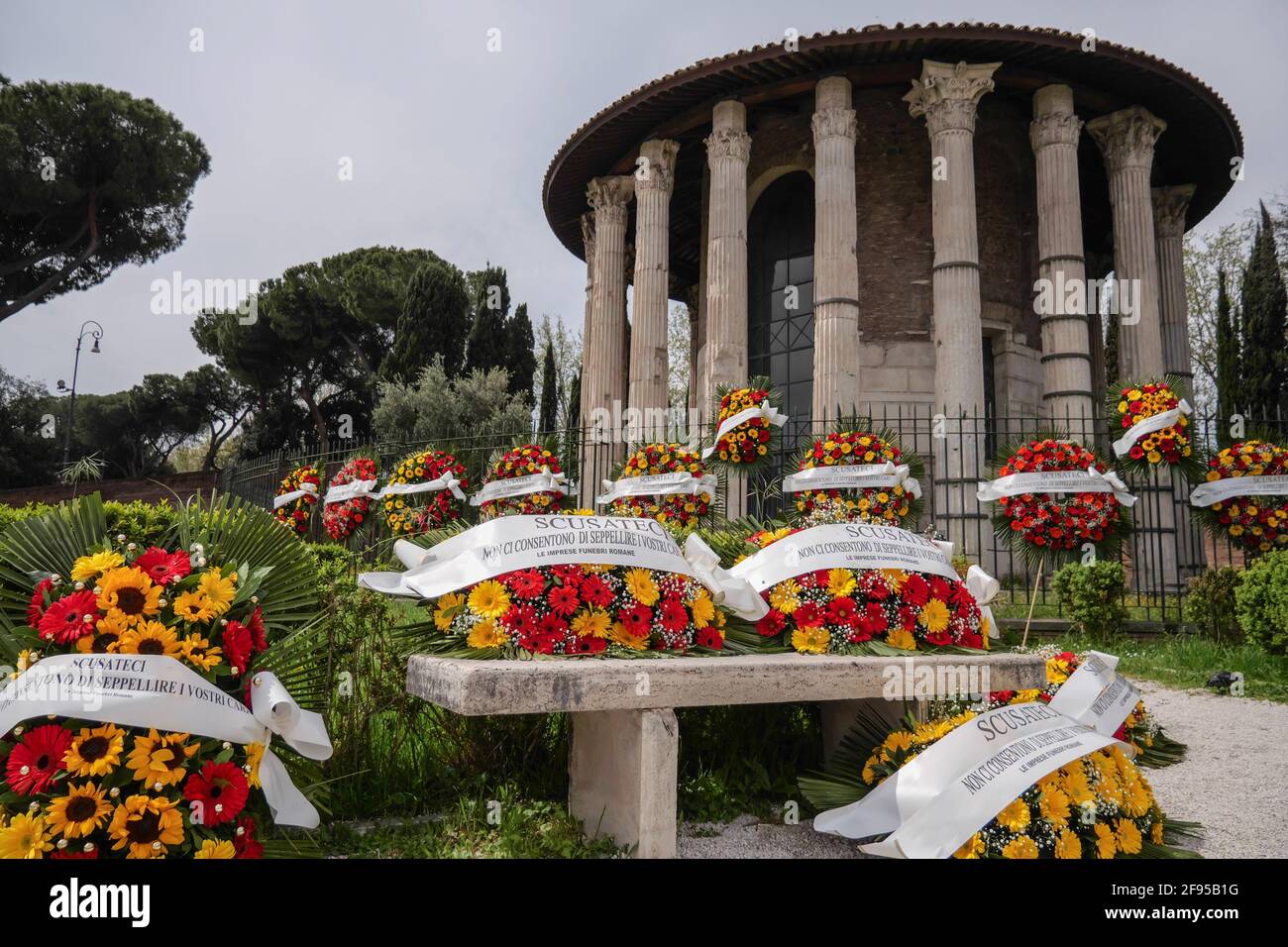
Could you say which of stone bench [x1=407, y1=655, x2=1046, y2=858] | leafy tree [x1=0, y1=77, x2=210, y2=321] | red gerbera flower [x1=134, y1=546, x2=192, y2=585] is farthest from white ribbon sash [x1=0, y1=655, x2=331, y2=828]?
leafy tree [x1=0, y1=77, x2=210, y2=321]

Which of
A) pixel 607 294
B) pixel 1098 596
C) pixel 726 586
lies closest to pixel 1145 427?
pixel 1098 596

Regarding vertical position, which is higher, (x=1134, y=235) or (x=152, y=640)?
(x=1134, y=235)

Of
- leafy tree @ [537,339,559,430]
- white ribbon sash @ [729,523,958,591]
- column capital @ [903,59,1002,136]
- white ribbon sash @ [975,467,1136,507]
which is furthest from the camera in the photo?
leafy tree @ [537,339,559,430]

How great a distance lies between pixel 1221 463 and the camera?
9289 millimetres

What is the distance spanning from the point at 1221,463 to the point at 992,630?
667 centimetres

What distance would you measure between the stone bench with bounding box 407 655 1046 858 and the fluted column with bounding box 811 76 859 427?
35.5ft

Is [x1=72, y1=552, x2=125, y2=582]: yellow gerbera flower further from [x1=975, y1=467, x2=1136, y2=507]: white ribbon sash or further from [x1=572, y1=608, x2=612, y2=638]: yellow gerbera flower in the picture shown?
[x1=975, y1=467, x2=1136, y2=507]: white ribbon sash

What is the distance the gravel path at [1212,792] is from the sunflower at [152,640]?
6.25ft

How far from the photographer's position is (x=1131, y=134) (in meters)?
15.8

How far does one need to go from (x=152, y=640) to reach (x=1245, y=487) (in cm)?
1025

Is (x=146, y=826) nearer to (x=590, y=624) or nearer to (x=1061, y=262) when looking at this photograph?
(x=590, y=624)

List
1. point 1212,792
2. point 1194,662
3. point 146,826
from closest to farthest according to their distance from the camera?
point 146,826, point 1212,792, point 1194,662

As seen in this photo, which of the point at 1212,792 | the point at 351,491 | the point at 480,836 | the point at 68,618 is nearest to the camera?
the point at 68,618

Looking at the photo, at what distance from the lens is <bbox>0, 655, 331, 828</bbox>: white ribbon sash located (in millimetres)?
2121
